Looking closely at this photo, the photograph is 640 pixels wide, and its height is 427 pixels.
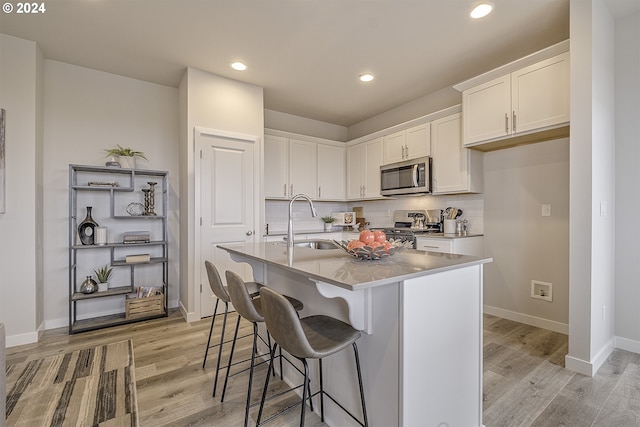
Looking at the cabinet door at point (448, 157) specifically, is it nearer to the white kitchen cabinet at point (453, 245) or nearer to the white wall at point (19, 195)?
the white kitchen cabinet at point (453, 245)

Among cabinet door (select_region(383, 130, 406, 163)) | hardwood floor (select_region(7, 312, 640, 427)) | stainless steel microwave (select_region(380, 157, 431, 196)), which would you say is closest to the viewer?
hardwood floor (select_region(7, 312, 640, 427))

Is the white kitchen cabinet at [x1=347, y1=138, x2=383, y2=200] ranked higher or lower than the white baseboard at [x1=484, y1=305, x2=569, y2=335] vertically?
higher

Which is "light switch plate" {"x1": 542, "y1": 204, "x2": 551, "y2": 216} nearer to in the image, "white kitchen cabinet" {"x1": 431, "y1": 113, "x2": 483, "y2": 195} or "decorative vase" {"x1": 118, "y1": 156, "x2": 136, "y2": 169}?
"white kitchen cabinet" {"x1": 431, "y1": 113, "x2": 483, "y2": 195}

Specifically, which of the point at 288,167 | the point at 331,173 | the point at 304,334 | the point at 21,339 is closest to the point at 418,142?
the point at 331,173

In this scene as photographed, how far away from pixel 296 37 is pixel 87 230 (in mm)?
2926

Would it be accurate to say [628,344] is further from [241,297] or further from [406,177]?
[241,297]

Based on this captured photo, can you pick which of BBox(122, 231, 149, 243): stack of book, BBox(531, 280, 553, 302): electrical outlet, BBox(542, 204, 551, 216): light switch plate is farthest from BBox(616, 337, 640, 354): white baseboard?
BBox(122, 231, 149, 243): stack of book

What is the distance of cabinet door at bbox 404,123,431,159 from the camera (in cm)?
374

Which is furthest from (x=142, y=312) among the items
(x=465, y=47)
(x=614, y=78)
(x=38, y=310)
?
(x=614, y=78)

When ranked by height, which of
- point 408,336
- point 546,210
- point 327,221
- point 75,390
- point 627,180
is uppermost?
point 627,180

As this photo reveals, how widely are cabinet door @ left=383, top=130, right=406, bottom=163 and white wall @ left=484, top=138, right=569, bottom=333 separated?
1048 mm

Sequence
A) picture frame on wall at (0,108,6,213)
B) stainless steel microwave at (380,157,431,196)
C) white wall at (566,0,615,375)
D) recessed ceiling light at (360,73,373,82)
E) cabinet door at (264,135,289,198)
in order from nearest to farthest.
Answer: white wall at (566,0,615,375) < picture frame on wall at (0,108,6,213) < recessed ceiling light at (360,73,373,82) < stainless steel microwave at (380,157,431,196) < cabinet door at (264,135,289,198)

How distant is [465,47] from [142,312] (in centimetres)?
433

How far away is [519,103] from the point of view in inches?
107
